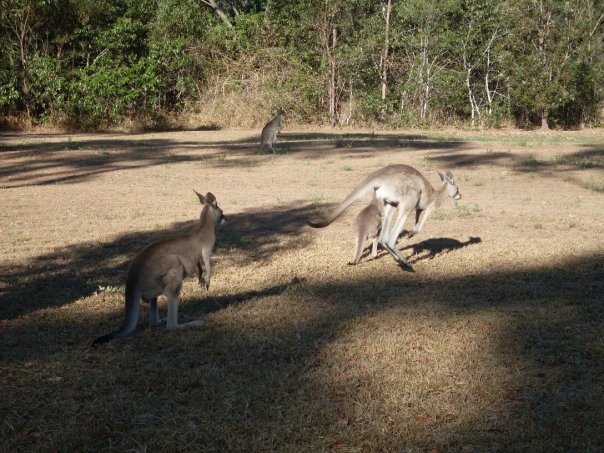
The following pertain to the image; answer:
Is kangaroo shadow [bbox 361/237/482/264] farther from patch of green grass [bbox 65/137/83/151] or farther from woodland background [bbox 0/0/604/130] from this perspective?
woodland background [bbox 0/0/604/130]

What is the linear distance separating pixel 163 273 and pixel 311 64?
25.3m

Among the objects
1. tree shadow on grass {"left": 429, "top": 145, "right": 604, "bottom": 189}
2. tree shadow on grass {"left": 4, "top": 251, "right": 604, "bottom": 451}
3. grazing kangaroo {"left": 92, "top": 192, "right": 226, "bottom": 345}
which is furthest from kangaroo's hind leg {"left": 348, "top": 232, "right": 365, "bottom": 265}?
tree shadow on grass {"left": 429, "top": 145, "right": 604, "bottom": 189}

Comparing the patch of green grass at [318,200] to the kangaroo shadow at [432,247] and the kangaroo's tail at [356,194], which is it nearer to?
the kangaroo shadow at [432,247]

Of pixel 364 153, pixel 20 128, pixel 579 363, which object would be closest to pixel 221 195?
pixel 364 153

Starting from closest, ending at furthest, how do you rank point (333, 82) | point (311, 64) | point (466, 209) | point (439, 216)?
point (439, 216) < point (466, 209) < point (333, 82) < point (311, 64)

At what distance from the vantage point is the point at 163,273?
234 inches

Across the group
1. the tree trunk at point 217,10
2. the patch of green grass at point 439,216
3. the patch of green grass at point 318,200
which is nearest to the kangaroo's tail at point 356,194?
the patch of green grass at point 439,216

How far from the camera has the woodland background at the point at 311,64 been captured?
1077 inches

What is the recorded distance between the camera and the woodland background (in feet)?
89.8

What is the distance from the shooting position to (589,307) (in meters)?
6.71

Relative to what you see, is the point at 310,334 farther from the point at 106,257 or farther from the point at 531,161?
the point at 531,161

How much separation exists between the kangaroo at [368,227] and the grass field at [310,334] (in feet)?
0.52

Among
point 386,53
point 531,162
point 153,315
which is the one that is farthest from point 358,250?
point 386,53

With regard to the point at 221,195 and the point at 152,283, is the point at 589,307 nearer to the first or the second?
the point at 152,283
